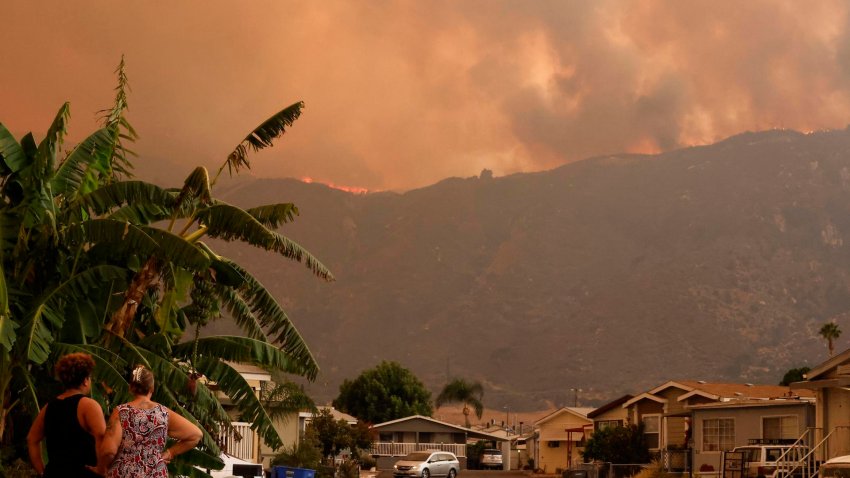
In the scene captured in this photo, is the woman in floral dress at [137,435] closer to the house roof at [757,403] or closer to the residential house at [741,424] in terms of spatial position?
the residential house at [741,424]

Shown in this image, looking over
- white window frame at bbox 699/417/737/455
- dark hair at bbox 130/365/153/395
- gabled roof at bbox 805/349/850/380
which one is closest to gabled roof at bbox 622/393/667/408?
white window frame at bbox 699/417/737/455

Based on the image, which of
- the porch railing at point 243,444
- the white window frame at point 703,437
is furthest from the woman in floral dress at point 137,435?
the white window frame at point 703,437

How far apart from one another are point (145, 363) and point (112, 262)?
Answer: 223 centimetres

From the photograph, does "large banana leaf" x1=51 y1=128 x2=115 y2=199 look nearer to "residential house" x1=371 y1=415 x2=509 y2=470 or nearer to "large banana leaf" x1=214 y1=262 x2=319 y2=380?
"large banana leaf" x1=214 y1=262 x2=319 y2=380

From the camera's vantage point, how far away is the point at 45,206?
20.4 m

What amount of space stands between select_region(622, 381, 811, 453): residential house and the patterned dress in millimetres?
40550

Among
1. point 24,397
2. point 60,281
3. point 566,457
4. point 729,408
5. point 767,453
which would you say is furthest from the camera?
point 566,457

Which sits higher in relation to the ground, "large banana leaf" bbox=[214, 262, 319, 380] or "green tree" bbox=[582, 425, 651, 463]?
"large banana leaf" bbox=[214, 262, 319, 380]

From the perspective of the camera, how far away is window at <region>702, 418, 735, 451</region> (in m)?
47.6

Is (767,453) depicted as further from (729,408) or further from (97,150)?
(97,150)

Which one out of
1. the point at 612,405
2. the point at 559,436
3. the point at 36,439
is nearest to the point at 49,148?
the point at 36,439

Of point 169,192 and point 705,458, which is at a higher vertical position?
point 169,192

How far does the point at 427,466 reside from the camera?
6309 centimetres

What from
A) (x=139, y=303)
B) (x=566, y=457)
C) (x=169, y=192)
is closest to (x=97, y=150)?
(x=169, y=192)
